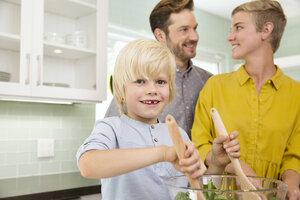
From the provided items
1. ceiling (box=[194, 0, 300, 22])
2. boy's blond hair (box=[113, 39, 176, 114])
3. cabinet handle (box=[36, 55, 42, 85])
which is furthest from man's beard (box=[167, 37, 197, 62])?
ceiling (box=[194, 0, 300, 22])

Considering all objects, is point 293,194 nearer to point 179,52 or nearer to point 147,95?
point 147,95

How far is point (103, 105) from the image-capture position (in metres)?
2.71

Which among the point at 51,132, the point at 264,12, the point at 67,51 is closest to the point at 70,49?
the point at 67,51

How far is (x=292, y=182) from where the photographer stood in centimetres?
117

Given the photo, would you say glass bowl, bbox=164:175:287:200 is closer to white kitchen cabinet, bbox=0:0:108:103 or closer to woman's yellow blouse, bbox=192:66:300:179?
woman's yellow blouse, bbox=192:66:300:179

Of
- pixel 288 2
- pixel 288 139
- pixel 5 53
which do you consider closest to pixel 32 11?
pixel 5 53

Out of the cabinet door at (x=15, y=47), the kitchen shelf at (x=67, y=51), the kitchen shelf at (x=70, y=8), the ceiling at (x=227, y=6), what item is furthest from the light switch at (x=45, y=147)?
the ceiling at (x=227, y=6)

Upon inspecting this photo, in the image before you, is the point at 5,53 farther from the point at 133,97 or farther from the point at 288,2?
the point at 288,2

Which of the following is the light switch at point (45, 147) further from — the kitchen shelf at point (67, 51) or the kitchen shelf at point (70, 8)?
the kitchen shelf at point (70, 8)

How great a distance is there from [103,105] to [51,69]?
25.0 inches

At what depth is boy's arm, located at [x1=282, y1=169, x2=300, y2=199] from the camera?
1.06 metres

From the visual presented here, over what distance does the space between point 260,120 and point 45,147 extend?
1582mm

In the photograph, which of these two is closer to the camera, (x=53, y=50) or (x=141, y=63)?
(x=141, y=63)

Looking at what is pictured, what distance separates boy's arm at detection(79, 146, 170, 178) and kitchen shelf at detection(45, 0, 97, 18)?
176 centimetres
